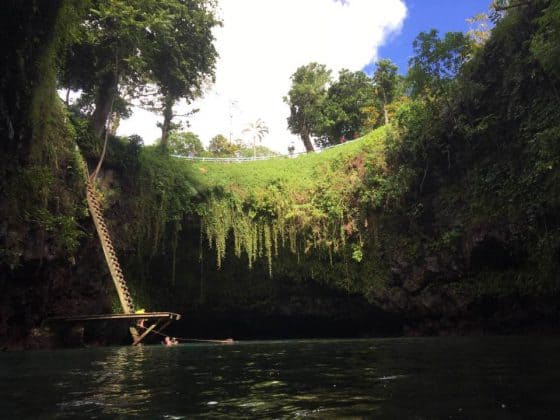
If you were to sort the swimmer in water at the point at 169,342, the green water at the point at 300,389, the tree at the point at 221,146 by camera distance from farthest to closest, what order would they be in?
the tree at the point at 221,146 → the swimmer in water at the point at 169,342 → the green water at the point at 300,389

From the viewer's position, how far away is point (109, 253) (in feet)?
42.2

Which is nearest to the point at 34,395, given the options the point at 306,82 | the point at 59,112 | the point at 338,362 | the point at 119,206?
the point at 338,362

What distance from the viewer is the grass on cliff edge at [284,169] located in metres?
18.6

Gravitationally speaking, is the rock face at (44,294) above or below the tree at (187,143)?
below

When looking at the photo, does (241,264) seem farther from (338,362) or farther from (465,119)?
(338,362)

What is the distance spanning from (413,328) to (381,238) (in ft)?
11.6

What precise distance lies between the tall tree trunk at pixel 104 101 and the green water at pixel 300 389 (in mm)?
12229

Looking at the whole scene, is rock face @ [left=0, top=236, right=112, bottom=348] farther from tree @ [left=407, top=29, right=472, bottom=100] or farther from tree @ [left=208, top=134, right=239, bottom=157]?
tree @ [left=208, top=134, right=239, bottom=157]

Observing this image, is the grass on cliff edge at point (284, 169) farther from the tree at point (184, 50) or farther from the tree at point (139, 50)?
the tree at point (139, 50)

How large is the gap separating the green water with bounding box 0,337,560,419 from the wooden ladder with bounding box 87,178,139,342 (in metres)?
4.97

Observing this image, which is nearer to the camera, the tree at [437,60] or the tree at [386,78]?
the tree at [437,60]

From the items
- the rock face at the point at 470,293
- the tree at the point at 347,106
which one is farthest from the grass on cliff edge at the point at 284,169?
the tree at the point at 347,106

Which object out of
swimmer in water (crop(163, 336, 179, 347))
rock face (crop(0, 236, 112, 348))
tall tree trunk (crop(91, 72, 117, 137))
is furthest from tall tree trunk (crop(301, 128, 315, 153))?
rock face (crop(0, 236, 112, 348))

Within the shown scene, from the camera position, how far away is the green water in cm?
348
